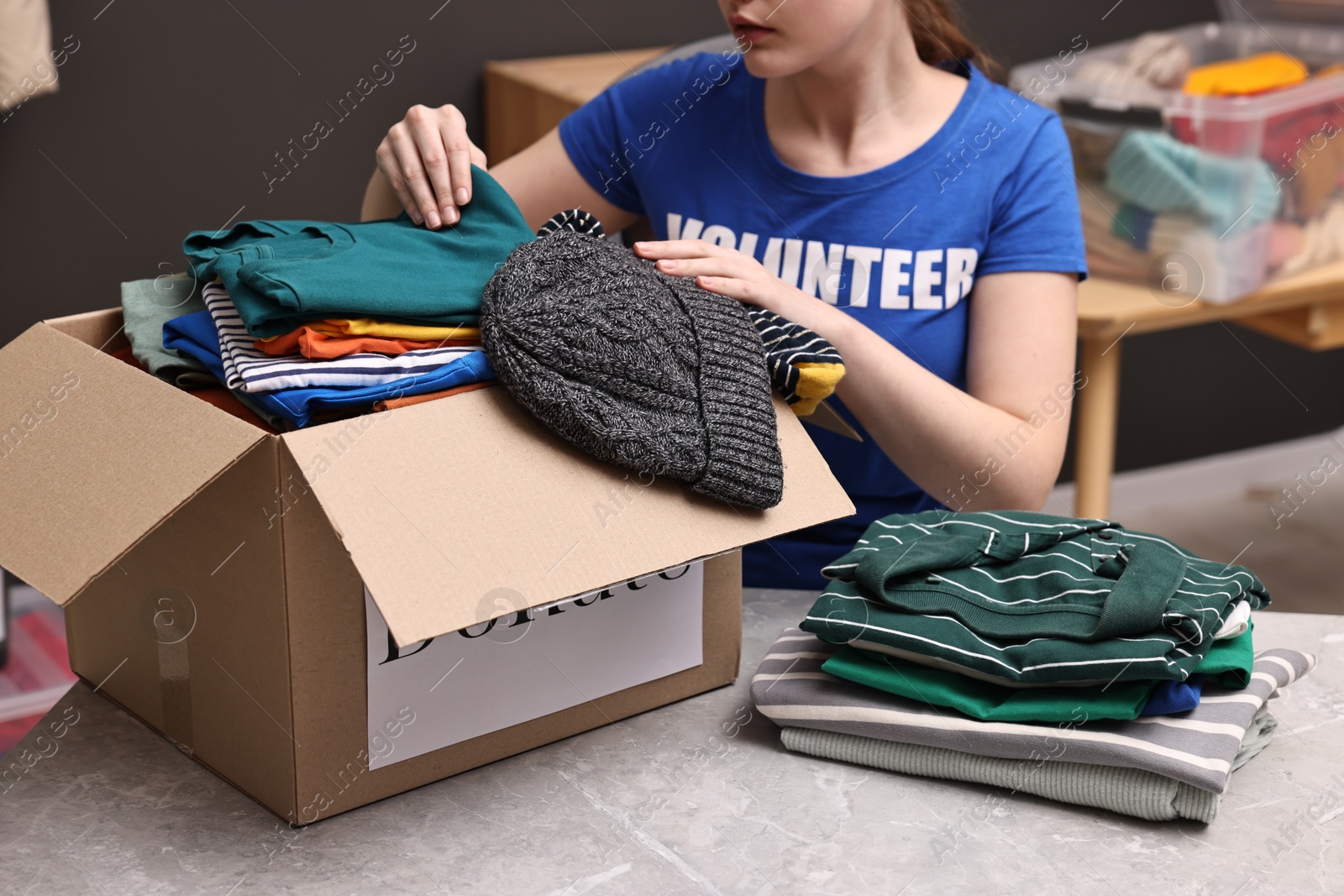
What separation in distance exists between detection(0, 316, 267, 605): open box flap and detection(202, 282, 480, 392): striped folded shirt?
0.12 ft

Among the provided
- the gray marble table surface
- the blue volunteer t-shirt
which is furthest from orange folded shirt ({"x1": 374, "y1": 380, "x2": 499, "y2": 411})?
the blue volunteer t-shirt

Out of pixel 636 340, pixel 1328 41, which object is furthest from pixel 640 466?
pixel 1328 41

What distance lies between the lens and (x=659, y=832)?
0.71 m

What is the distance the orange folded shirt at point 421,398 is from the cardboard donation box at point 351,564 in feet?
0.05

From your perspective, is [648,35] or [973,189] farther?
[648,35]

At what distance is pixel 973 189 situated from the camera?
1217mm

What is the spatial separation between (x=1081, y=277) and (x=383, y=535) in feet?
2.72

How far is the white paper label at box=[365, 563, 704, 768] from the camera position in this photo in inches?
28.2

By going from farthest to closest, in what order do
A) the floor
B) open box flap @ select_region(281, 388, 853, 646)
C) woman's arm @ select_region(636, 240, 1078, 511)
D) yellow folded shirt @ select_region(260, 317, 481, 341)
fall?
1. the floor
2. woman's arm @ select_region(636, 240, 1078, 511)
3. yellow folded shirt @ select_region(260, 317, 481, 341)
4. open box flap @ select_region(281, 388, 853, 646)

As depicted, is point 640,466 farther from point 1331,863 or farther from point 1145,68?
point 1145,68

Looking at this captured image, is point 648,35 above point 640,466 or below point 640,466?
above

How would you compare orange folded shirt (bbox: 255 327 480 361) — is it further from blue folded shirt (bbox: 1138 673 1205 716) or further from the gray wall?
the gray wall

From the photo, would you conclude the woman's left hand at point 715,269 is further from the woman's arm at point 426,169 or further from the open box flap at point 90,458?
the open box flap at point 90,458

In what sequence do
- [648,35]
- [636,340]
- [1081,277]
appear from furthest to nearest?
[648,35], [1081,277], [636,340]
